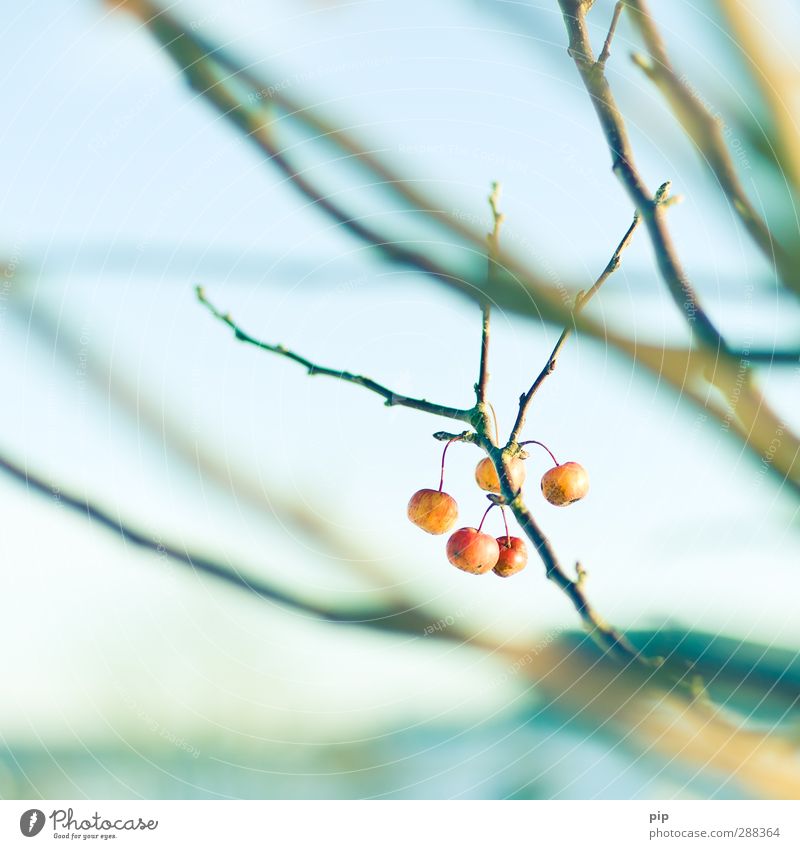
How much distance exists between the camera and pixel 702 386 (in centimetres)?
113

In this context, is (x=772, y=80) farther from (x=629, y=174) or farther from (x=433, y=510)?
(x=433, y=510)

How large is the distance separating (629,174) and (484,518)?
423mm

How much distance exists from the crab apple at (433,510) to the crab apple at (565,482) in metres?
0.11

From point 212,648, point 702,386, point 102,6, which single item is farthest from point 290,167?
Result: point 212,648

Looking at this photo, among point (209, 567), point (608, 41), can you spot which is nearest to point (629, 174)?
point (608, 41)

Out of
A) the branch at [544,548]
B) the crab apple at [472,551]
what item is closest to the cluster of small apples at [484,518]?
the crab apple at [472,551]

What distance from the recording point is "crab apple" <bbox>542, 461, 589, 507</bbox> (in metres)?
0.96

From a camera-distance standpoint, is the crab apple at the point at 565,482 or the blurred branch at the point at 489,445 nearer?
the blurred branch at the point at 489,445

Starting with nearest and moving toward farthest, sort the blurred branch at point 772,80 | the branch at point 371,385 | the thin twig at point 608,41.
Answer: the branch at point 371,385
the thin twig at point 608,41
the blurred branch at point 772,80

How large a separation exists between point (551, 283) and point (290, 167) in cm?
39

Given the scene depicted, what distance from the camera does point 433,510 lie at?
3.20ft

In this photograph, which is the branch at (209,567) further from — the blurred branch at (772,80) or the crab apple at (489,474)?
the blurred branch at (772,80)

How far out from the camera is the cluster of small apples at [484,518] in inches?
36.6
